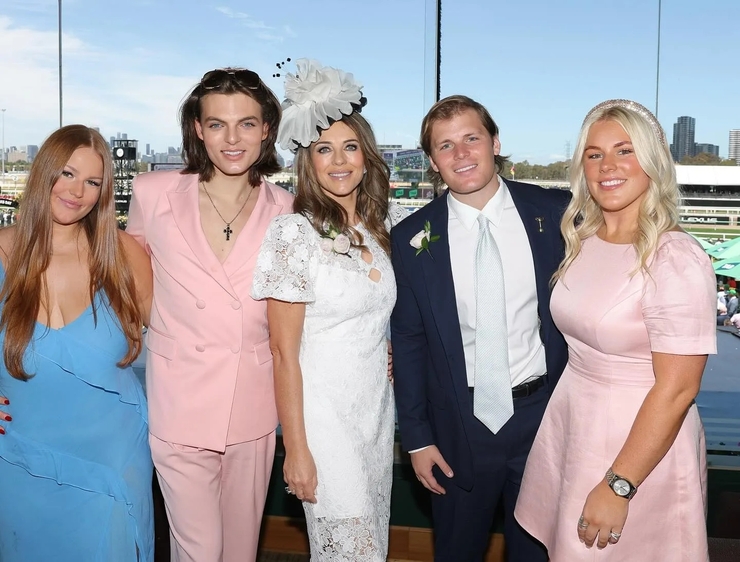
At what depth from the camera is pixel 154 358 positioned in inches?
82.6

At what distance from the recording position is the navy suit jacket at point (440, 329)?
2053mm

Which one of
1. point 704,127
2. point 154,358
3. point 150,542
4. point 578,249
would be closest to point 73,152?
point 154,358

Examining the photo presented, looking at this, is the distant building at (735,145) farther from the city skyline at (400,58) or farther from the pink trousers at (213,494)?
the pink trousers at (213,494)

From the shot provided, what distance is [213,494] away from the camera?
2121mm

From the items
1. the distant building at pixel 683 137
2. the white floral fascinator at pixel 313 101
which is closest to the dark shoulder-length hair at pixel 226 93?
the white floral fascinator at pixel 313 101

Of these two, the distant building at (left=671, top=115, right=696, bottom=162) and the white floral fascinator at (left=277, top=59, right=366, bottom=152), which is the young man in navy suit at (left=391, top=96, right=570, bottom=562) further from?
the distant building at (left=671, top=115, right=696, bottom=162)

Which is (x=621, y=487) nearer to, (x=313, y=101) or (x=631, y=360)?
(x=631, y=360)

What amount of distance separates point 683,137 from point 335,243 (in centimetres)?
188

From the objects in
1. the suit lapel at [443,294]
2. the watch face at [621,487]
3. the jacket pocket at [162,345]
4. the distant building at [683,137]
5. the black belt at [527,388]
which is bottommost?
the watch face at [621,487]

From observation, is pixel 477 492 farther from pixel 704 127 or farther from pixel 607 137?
pixel 704 127

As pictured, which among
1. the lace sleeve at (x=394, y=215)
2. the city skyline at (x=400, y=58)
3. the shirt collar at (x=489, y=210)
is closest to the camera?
the shirt collar at (x=489, y=210)

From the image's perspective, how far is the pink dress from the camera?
156 centimetres

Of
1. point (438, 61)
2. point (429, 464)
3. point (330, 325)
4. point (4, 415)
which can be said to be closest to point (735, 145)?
point (438, 61)

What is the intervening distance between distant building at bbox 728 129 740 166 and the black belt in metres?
1.63
